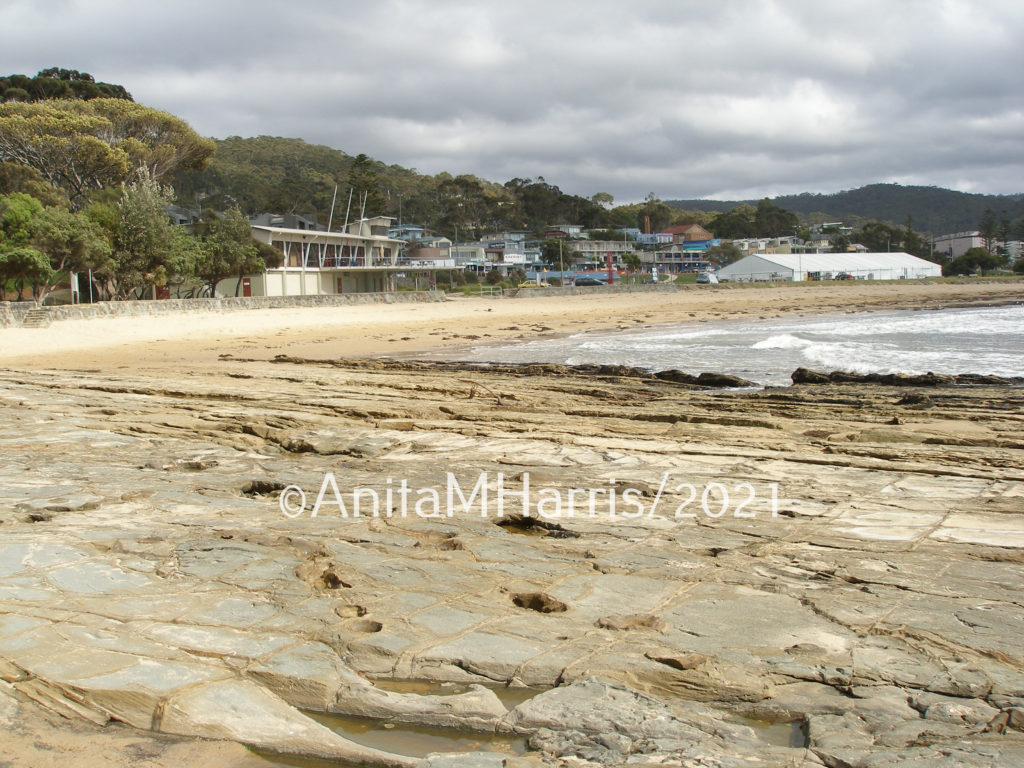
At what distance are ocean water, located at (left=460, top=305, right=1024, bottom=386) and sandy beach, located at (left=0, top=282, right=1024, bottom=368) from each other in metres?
3.35

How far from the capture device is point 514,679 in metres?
3.41

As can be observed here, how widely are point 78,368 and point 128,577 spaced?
14822 mm

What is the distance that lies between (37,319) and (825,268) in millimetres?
76322

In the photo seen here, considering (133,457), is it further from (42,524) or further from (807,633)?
(807,633)

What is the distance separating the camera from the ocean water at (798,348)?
17422 millimetres

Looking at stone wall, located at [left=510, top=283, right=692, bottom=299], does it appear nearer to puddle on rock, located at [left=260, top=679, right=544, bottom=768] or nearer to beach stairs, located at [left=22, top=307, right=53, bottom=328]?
beach stairs, located at [left=22, top=307, right=53, bottom=328]

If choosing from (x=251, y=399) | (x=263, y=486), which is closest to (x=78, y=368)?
(x=251, y=399)

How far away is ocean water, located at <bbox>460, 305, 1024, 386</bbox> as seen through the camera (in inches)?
686

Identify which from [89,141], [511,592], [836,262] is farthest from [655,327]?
[836,262]

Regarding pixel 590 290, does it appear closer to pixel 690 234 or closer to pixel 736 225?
pixel 690 234

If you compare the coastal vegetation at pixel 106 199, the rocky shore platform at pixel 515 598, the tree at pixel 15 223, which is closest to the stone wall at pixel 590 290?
the coastal vegetation at pixel 106 199

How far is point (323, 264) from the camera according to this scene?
5703cm

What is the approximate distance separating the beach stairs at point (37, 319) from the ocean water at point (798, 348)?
13.0 metres

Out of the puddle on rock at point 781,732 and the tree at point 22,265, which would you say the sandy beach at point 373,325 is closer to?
the tree at point 22,265
